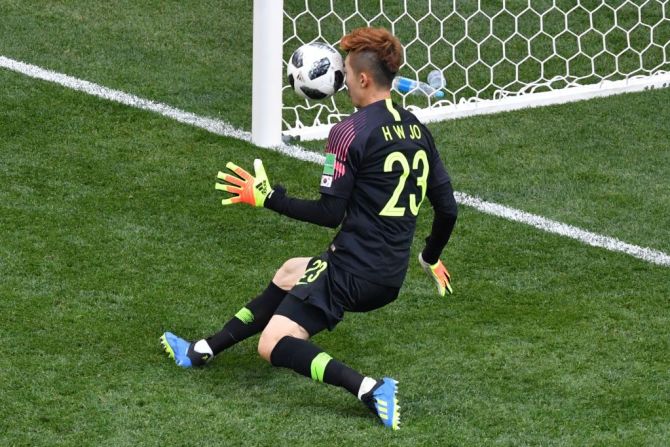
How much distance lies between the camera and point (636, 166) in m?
8.22

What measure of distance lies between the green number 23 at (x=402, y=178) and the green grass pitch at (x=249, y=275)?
72 cm

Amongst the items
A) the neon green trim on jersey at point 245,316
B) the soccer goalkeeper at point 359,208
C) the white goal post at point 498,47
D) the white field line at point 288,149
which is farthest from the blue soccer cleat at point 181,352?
the white goal post at point 498,47

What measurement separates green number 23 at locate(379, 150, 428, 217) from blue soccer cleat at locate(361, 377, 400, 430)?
2.14 ft

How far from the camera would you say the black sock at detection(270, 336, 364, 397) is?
514 cm

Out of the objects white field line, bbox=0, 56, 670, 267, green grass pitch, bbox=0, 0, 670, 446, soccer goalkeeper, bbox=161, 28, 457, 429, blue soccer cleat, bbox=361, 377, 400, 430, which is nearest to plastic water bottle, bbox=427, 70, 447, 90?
green grass pitch, bbox=0, 0, 670, 446

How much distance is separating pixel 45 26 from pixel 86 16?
35 cm

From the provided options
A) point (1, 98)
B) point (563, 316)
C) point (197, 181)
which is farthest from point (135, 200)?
point (563, 316)

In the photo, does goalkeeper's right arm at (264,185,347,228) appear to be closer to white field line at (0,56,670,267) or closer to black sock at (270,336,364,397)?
black sock at (270,336,364,397)

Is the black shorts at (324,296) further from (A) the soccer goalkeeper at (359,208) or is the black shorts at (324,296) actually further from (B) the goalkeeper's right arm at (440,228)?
(B) the goalkeeper's right arm at (440,228)

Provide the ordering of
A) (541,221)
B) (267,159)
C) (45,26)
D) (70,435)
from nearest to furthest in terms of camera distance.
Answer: (70,435), (541,221), (267,159), (45,26)

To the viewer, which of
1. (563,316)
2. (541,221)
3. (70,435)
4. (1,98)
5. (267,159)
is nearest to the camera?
(70,435)

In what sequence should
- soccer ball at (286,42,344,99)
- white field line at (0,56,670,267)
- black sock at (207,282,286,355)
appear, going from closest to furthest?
black sock at (207,282,286,355)
soccer ball at (286,42,344,99)
white field line at (0,56,670,267)

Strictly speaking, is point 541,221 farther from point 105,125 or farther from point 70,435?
point 70,435

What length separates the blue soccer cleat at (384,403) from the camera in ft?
16.7
